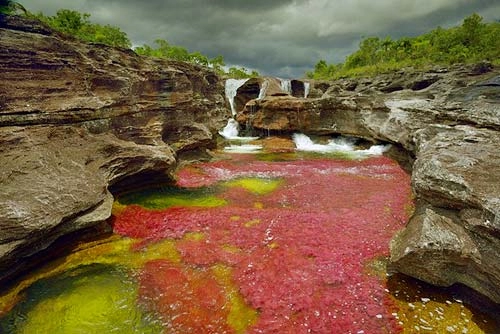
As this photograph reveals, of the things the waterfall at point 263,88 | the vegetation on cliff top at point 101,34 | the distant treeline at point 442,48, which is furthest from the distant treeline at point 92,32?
the distant treeline at point 442,48

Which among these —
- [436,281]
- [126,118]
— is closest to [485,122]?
[436,281]

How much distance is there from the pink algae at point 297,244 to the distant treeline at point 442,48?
54894mm

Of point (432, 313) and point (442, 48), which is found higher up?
point (442, 48)

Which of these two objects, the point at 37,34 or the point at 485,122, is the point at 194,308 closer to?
the point at 37,34

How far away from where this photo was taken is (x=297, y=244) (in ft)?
47.9

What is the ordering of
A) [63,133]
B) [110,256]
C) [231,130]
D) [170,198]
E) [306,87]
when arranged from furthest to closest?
[306,87] < [231,130] < [170,198] < [63,133] < [110,256]

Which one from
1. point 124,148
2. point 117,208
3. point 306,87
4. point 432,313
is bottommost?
point 432,313

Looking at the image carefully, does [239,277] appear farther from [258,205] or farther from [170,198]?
[170,198]

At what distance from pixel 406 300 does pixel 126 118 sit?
69.2ft

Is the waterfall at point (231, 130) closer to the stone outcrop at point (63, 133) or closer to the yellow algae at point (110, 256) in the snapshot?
the stone outcrop at point (63, 133)

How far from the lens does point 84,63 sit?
19.4 meters

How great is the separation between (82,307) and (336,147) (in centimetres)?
3798

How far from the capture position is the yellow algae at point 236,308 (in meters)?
9.77

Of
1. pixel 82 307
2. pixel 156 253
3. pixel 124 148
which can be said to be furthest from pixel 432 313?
pixel 124 148
